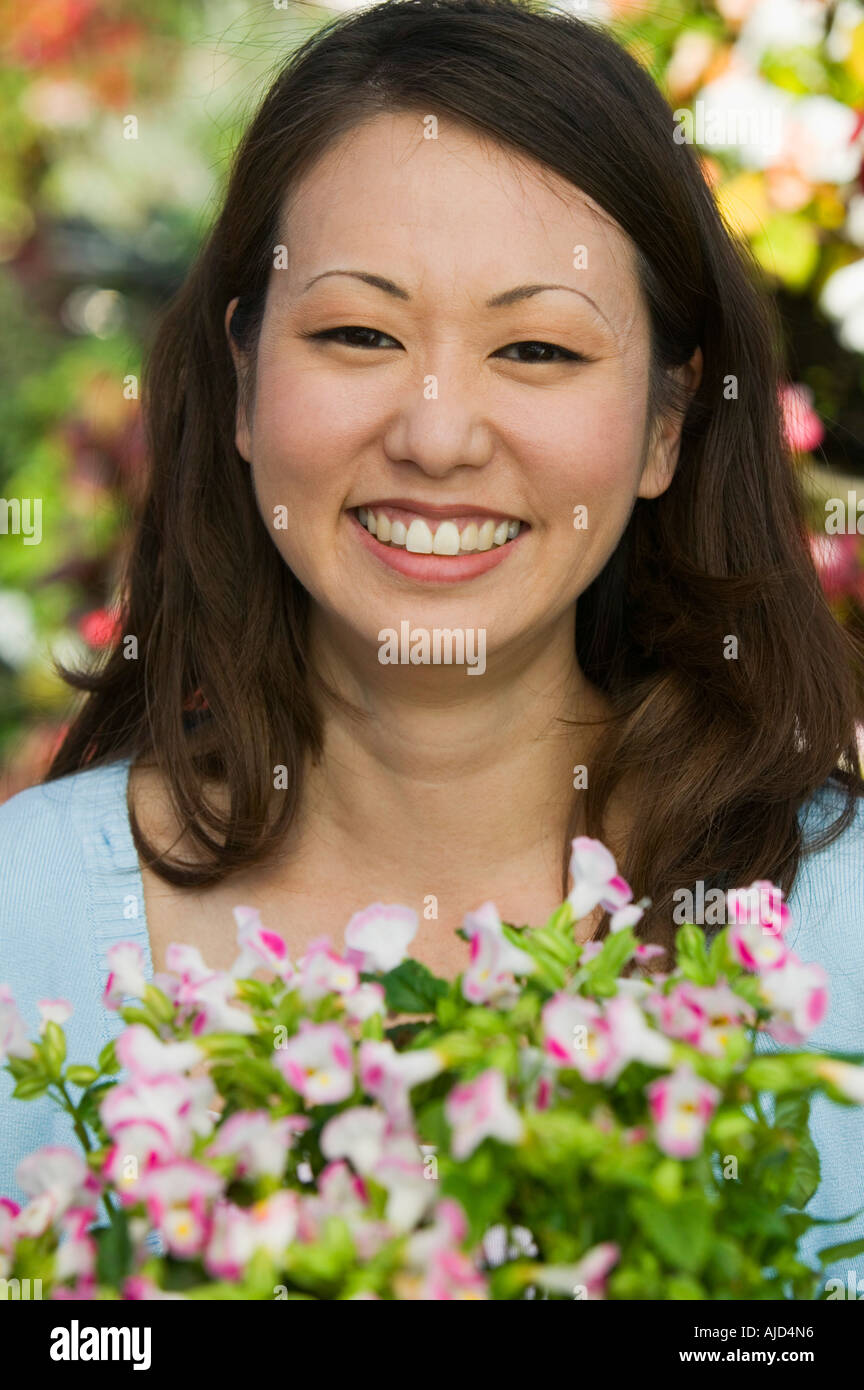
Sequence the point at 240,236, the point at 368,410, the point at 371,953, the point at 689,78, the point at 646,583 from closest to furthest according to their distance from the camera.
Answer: the point at 371,953 → the point at 368,410 → the point at 240,236 → the point at 646,583 → the point at 689,78

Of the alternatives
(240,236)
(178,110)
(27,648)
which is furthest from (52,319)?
(240,236)

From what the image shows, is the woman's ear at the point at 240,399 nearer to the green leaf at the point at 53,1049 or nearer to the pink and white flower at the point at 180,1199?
the green leaf at the point at 53,1049

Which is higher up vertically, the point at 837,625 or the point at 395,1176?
the point at 837,625

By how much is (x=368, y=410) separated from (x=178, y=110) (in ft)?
10.4

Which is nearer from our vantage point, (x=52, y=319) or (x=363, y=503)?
(x=363, y=503)

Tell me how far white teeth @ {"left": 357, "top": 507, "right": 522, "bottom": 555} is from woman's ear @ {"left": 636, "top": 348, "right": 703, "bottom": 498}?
0.86 feet

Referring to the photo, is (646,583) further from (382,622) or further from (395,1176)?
(395,1176)

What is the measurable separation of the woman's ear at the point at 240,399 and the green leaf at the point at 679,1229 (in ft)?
4.32

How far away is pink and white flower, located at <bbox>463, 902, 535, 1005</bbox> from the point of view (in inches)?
32.0

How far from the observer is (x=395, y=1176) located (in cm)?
74

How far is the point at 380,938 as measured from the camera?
0.86 m

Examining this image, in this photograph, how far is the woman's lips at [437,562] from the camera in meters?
1.66

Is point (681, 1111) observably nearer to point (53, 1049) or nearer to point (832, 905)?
point (53, 1049)
